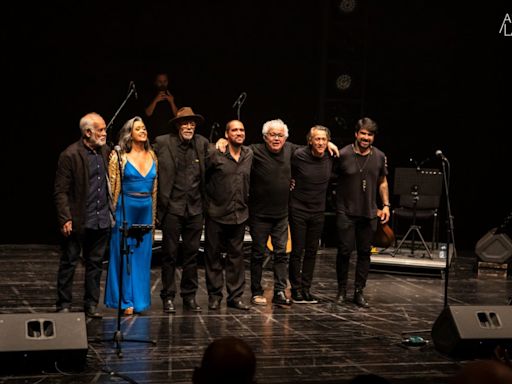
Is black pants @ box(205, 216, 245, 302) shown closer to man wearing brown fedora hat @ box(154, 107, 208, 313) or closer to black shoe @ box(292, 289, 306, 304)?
man wearing brown fedora hat @ box(154, 107, 208, 313)

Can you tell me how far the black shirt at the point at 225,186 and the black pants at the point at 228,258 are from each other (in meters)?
0.08

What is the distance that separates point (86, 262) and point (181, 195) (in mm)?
945

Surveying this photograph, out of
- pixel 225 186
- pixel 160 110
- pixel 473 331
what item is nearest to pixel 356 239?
pixel 225 186

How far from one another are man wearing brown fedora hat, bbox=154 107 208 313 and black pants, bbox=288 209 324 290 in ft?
2.93

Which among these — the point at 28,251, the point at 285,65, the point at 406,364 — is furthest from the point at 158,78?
the point at 406,364

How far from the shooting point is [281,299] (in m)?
7.60

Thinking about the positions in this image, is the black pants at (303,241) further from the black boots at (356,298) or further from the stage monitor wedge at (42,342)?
the stage monitor wedge at (42,342)

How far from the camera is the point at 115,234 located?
6.94 m

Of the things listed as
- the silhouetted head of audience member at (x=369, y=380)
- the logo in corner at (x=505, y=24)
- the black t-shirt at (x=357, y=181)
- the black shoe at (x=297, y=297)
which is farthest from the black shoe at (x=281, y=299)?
the logo in corner at (x=505, y=24)

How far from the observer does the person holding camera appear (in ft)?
34.6

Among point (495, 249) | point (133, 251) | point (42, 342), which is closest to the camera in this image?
point (42, 342)

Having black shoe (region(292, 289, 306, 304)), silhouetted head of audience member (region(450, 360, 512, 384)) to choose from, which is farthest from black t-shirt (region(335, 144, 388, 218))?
silhouetted head of audience member (region(450, 360, 512, 384))

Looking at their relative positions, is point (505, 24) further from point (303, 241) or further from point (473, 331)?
point (473, 331)

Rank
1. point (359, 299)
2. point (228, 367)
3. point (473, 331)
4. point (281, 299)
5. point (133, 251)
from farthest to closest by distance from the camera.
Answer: point (359, 299)
point (281, 299)
point (133, 251)
point (473, 331)
point (228, 367)
